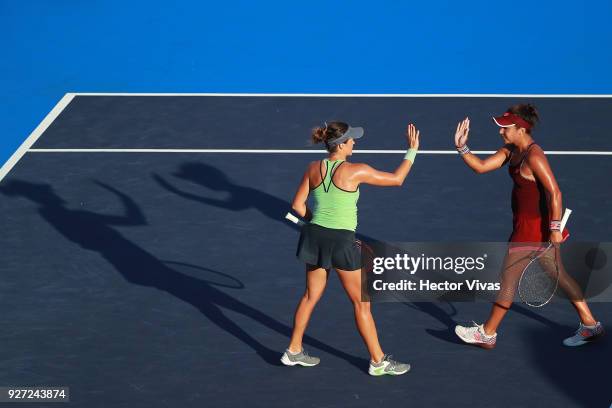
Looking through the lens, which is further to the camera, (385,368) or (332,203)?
(385,368)

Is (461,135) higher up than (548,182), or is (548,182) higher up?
(461,135)

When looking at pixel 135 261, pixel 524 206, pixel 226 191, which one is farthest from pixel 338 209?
pixel 226 191

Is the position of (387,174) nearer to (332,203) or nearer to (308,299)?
(332,203)

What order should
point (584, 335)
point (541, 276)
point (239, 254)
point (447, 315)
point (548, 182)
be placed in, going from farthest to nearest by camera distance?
point (239, 254), point (447, 315), point (584, 335), point (541, 276), point (548, 182)

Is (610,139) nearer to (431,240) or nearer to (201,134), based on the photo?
(431,240)

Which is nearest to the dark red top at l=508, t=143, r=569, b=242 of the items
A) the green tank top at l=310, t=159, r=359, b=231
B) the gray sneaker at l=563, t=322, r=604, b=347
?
the gray sneaker at l=563, t=322, r=604, b=347

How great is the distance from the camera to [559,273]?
966 centimetres

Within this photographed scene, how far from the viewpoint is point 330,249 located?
900 centimetres

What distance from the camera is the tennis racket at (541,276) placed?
9.49 meters

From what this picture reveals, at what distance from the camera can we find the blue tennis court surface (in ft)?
30.4

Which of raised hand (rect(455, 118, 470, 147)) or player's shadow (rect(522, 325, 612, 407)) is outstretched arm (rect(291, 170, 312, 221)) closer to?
raised hand (rect(455, 118, 470, 147))

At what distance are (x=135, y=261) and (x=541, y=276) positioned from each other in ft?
13.1

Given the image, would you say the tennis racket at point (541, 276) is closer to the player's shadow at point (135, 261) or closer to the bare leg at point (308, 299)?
the player's shadow at point (135, 261)

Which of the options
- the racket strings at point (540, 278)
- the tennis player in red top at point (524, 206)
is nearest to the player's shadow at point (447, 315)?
the tennis player in red top at point (524, 206)
